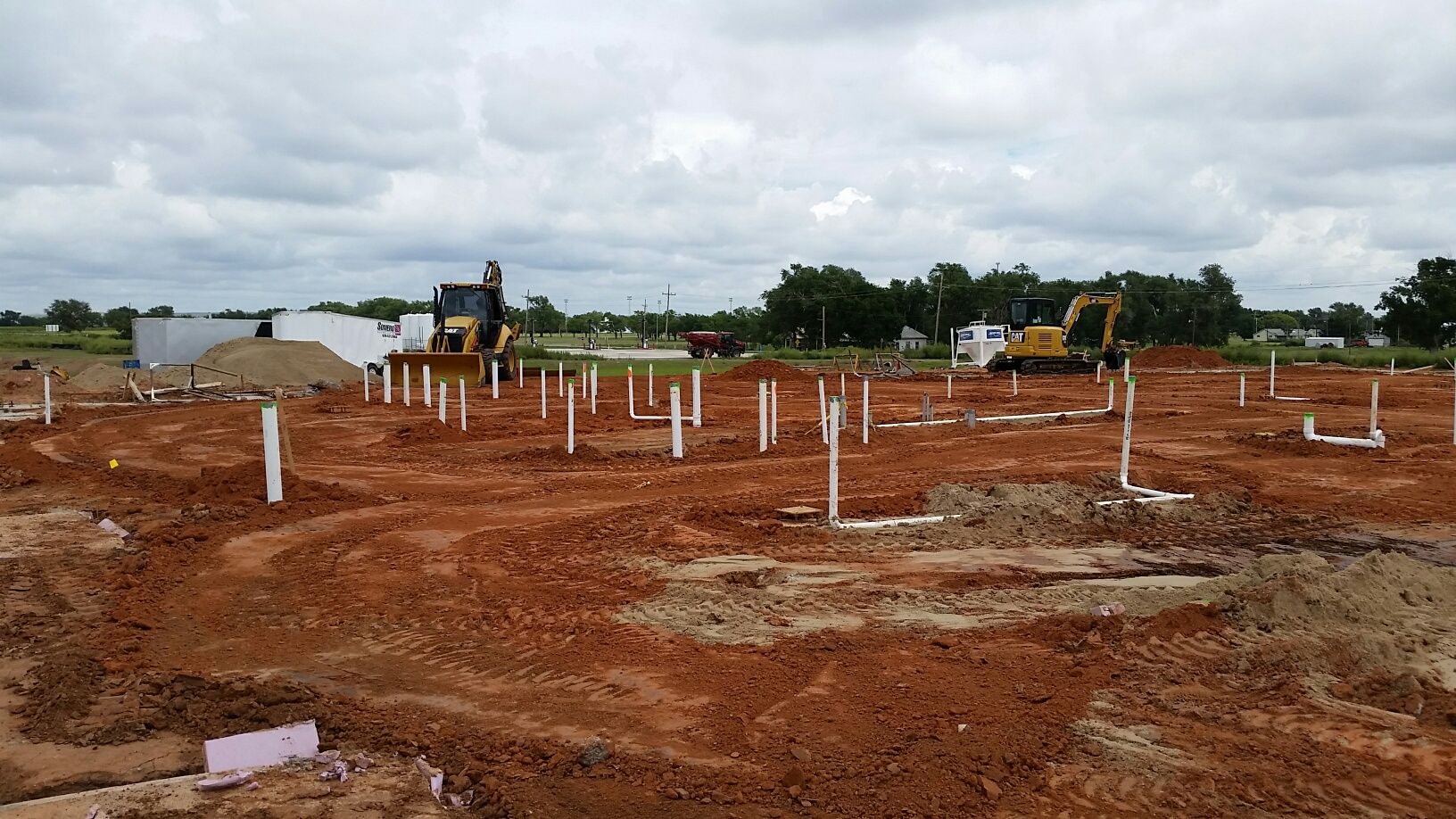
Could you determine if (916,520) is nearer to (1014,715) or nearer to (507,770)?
(1014,715)

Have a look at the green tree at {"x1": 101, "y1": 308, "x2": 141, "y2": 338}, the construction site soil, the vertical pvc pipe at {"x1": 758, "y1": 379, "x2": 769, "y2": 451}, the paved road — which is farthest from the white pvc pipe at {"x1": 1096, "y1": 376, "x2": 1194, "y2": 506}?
the green tree at {"x1": 101, "y1": 308, "x2": 141, "y2": 338}

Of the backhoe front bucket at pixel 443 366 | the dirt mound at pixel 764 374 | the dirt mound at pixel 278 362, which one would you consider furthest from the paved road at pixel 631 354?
the backhoe front bucket at pixel 443 366

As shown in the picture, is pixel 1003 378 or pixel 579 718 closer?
pixel 579 718

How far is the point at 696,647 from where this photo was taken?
21.2 feet

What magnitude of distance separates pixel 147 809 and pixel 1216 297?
328 feet

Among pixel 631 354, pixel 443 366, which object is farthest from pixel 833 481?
pixel 631 354

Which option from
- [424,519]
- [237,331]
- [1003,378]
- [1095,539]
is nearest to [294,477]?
[424,519]

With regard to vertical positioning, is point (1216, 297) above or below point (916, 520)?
above

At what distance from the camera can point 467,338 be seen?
3312cm

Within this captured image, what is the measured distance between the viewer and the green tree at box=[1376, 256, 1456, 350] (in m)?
71.8

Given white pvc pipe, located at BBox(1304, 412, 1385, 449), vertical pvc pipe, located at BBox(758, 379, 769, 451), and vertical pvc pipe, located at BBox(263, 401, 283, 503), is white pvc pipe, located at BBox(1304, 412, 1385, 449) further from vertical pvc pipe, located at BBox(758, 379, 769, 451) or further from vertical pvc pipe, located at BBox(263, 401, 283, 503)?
vertical pvc pipe, located at BBox(263, 401, 283, 503)

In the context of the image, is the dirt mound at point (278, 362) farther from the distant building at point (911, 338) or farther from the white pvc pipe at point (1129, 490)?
the distant building at point (911, 338)

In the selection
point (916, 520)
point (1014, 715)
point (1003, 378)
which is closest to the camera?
point (1014, 715)

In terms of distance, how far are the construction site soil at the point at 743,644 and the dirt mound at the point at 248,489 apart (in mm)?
67
